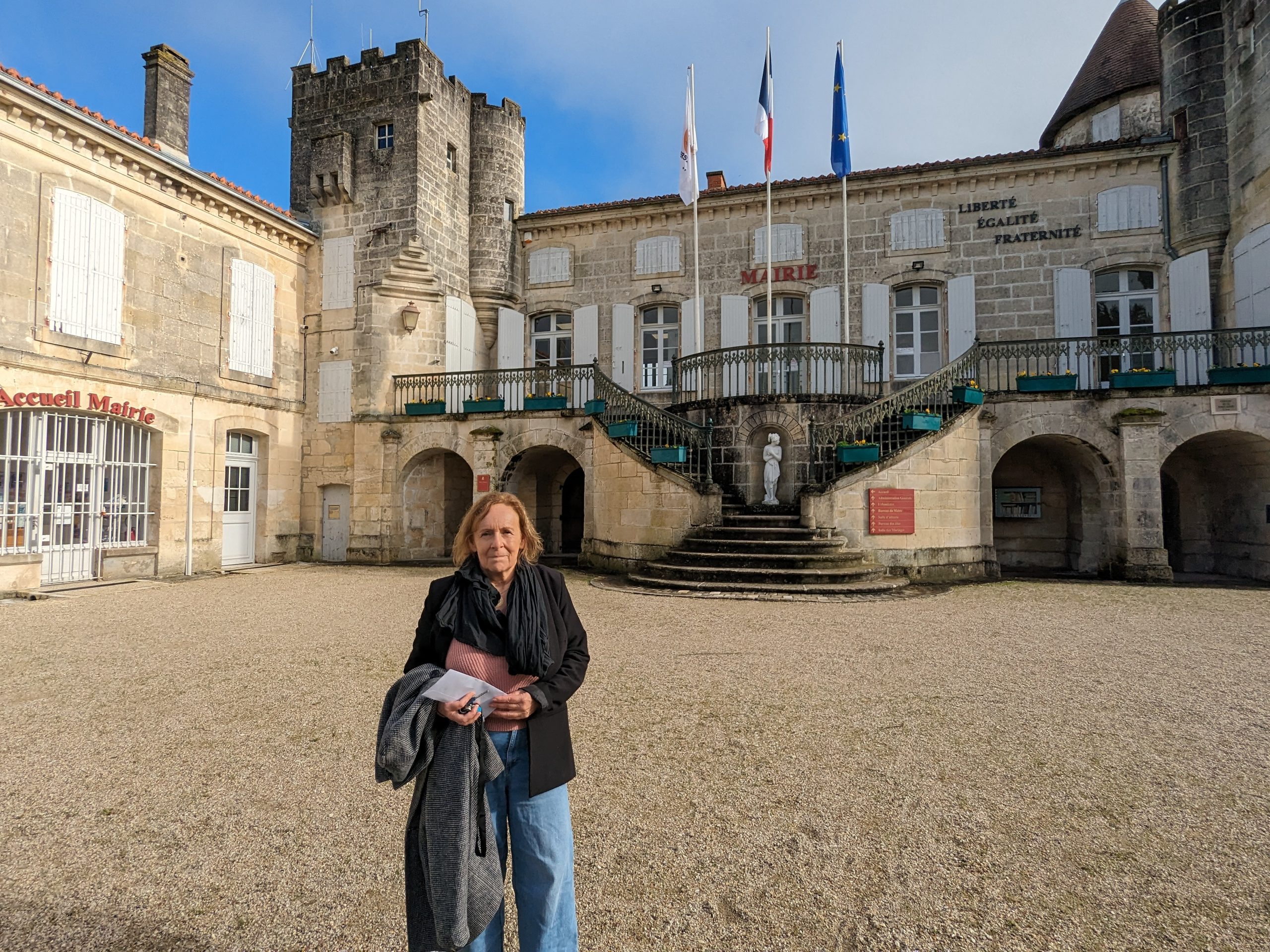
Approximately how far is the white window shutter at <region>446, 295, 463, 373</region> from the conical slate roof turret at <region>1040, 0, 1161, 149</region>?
15.2 metres

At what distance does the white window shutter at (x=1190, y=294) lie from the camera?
12062 millimetres

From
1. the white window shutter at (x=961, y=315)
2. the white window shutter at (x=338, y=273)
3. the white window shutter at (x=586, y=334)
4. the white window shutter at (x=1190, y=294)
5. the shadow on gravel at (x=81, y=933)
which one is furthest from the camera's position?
the white window shutter at (x=586, y=334)

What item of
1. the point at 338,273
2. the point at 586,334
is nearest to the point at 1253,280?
the point at 586,334

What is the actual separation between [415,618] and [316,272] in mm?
10313

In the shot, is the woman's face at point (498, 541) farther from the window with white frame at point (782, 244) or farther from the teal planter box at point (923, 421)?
the window with white frame at point (782, 244)

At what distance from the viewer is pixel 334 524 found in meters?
14.3

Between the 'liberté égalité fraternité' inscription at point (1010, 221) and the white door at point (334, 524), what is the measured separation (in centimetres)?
1404

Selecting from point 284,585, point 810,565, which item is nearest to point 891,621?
point 810,565

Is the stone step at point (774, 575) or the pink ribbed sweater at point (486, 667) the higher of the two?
the pink ribbed sweater at point (486, 667)

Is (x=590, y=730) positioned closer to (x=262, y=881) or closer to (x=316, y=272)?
(x=262, y=881)

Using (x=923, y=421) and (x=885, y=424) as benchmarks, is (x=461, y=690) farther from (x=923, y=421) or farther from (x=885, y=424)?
(x=885, y=424)

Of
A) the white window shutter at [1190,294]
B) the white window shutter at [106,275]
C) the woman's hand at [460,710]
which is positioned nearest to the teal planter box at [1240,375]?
the white window shutter at [1190,294]

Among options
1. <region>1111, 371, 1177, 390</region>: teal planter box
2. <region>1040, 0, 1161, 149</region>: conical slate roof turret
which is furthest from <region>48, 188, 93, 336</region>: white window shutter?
<region>1040, 0, 1161, 149</region>: conical slate roof turret

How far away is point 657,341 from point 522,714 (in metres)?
14.2
